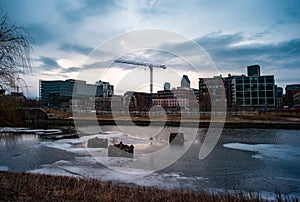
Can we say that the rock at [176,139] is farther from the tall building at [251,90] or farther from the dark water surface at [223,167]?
the tall building at [251,90]

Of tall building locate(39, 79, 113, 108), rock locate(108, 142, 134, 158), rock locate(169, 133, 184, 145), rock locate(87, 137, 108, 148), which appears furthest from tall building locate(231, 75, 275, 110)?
rock locate(108, 142, 134, 158)

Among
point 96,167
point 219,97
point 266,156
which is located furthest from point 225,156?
point 219,97

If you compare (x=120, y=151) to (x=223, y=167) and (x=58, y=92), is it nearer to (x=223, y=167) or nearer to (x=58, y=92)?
(x=223, y=167)

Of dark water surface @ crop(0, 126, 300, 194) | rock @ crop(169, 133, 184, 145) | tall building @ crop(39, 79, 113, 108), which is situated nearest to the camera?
dark water surface @ crop(0, 126, 300, 194)

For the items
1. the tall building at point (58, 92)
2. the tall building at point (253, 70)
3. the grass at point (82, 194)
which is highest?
the tall building at point (253, 70)

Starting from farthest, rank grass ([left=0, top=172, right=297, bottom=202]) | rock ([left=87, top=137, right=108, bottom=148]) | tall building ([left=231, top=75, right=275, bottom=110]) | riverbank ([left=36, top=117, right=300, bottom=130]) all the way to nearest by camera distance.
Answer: tall building ([left=231, top=75, right=275, bottom=110]) < riverbank ([left=36, top=117, right=300, bottom=130]) < rock ([left=87, top=137, right=108, bottom=148]) < grass ([left=0, top=172, right=297, bottom=202])

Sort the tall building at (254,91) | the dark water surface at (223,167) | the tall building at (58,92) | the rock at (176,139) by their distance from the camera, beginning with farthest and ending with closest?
the tall building at (58,92) < the tall building at (254,91) < the rock at (176,139) < the dark water surface at (223,167)

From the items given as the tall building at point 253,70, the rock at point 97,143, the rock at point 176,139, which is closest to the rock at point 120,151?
the rock at point 97,143

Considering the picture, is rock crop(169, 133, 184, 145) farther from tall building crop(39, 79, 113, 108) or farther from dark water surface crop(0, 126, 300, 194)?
tall building crop(39, 79, 113, 108)

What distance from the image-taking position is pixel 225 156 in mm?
12602

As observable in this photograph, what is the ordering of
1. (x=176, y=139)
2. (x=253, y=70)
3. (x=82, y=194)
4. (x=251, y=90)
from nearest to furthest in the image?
1. (x=82, y=194)
2. (x=176, y=139)
3. (x=251, y=90)
4. (x=253, y=70)

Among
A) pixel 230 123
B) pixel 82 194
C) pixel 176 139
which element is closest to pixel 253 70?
pixel 230 123

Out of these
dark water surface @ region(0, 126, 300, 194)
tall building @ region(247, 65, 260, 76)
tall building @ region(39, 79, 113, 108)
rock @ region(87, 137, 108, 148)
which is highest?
tall building @ region(247, 65, 260, 76)

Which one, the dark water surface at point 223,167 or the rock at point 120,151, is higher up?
the rock at point 120,151
